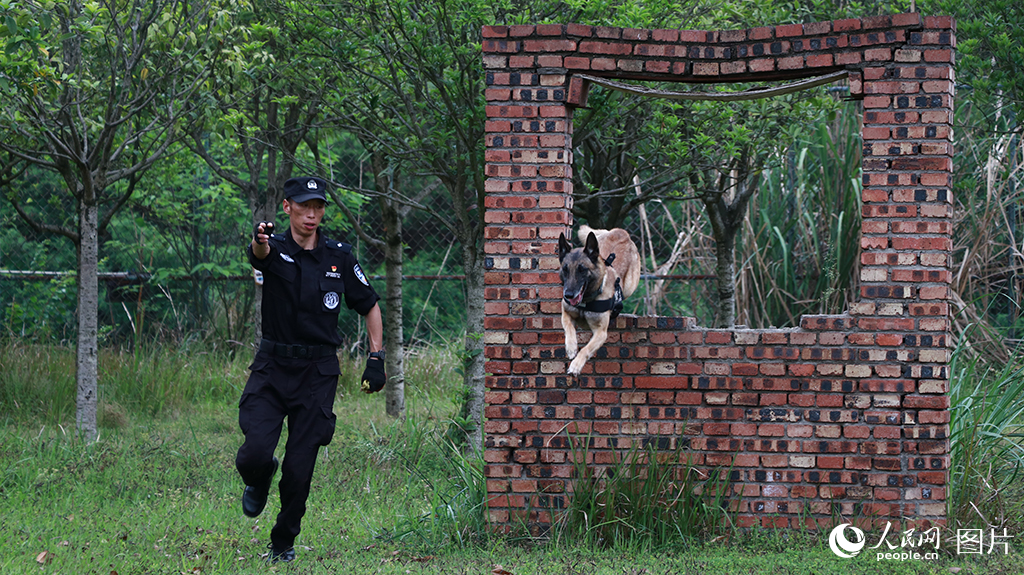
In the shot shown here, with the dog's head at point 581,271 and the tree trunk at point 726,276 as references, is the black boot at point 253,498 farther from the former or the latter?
the tree trunk at point 726,276

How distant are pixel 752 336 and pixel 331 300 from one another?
231 centimetres

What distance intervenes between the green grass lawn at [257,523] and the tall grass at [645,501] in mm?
104

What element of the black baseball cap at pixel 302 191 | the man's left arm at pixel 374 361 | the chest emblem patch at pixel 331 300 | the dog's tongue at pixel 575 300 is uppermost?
the black baseball cap at pixel 302 191

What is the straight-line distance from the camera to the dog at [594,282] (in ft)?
15.2

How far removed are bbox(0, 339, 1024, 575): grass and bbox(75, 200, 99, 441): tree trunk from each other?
9.7 inches

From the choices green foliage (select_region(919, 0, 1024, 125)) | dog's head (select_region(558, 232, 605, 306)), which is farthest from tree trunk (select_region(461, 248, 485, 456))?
green foliage (select_region(919, 0, 1024, 125))

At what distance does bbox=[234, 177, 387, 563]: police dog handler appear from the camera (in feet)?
16.0

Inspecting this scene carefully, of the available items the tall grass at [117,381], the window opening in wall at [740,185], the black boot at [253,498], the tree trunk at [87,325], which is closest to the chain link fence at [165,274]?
the tall grass at [117,381]

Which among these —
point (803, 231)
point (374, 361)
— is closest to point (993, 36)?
point (803, 231)

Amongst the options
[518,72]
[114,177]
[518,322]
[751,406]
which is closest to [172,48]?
[114,177]

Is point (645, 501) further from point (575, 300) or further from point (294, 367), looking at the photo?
point (294, 367)

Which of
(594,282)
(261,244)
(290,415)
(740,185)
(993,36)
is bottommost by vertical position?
(290,415)

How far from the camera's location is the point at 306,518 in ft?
19.6

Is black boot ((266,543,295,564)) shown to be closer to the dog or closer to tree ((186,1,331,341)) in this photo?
the dog
